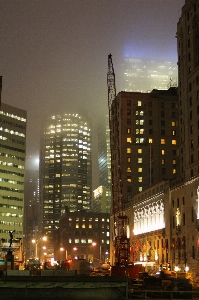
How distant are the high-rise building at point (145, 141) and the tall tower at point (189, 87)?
4823cm

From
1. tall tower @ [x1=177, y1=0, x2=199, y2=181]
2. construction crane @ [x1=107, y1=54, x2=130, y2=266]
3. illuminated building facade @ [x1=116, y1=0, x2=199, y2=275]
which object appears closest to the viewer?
illuminated building facade @ [x1=116, y1=0, x2=199, y2=275]

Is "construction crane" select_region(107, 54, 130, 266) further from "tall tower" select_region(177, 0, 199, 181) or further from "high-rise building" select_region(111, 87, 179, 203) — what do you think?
"tall tower" select_region(177, 0, 199, 181)

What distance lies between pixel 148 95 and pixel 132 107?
8008 mm

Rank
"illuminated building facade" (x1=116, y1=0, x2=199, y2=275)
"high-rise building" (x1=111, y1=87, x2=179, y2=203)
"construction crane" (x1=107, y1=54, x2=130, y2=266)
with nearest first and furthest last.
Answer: "illuminated building facade" (x1=116, y1=0, x2=199, y2=275), "construction crane" (x1=107, y1=54, x2=130, y2=266), "high-rise building" (x1=111, y1=87, x2=179, y2=203)

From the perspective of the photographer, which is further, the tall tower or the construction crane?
the construction crane

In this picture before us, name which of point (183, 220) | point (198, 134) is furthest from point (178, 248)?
point (198, 134)

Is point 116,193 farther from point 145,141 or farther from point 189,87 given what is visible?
point 189,87

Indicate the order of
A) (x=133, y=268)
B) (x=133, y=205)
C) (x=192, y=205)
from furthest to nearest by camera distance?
(x=133, y=205), (x=192, y=205), (x=133, y=268)

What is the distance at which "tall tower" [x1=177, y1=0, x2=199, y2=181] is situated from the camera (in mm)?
121744

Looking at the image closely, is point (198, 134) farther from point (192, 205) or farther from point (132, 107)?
point (132, 107)

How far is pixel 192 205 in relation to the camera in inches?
4562

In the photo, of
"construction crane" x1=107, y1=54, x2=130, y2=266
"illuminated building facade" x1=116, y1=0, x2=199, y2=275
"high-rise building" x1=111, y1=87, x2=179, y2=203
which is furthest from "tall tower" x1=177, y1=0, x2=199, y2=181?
"high-rise building" x1=111, y1=87, x2=179, y2=203

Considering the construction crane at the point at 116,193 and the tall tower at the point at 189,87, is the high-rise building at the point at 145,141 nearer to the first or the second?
the construction crane at the point at 116,193

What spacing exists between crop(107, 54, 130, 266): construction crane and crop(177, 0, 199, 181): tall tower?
24.6 m
